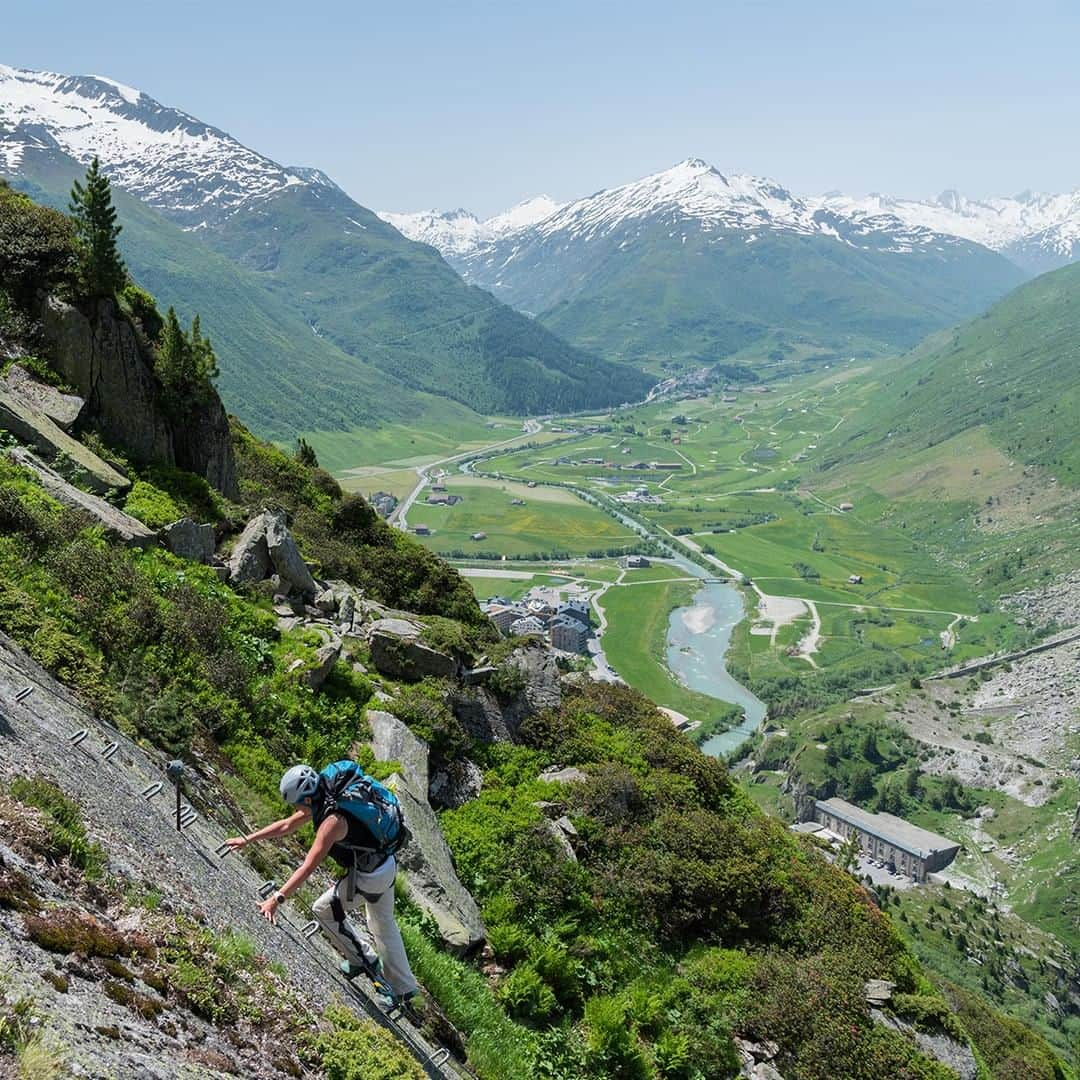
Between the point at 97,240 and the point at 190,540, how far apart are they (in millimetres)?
10806

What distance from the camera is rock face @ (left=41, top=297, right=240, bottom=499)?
2522cm

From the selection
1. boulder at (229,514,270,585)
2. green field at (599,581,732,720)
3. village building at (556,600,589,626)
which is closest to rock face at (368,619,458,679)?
boulder at (229,514,270,585)

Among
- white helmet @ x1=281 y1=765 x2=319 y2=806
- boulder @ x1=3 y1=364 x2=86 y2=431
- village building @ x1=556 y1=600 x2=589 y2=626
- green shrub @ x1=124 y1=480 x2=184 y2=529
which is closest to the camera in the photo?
white helmet @ x1=281 y1=765 x2=319 y2=806

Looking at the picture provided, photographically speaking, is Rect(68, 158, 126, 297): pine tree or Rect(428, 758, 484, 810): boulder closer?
Rect(428, 758, 484, 810): boulder

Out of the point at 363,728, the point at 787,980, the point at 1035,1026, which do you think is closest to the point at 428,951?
the point at 363,728

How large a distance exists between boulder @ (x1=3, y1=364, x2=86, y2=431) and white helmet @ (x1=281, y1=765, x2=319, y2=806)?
1900 centimetres

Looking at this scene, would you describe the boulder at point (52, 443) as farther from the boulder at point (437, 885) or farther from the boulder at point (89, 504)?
the boulder at point (437, 885)

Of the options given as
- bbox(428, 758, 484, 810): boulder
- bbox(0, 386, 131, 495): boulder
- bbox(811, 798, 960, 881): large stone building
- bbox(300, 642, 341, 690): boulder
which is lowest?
bbox(811, 798, 960, 881): large stone building

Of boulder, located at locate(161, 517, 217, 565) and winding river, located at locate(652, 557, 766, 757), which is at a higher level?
boulder, located at locate(161, 517, 217, 565)

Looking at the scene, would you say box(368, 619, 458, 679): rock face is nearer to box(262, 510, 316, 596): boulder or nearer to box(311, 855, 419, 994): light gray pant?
box(262, 510, 316, 596): boulder

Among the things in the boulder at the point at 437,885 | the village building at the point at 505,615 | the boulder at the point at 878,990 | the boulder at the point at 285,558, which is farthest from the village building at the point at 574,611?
the boulder at the point at 437,885

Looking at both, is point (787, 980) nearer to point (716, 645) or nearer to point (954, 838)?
point (954, 838)

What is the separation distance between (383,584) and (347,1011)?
23.7 m

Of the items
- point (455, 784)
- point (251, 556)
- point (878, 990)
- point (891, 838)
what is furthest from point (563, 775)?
point (891, 838)
